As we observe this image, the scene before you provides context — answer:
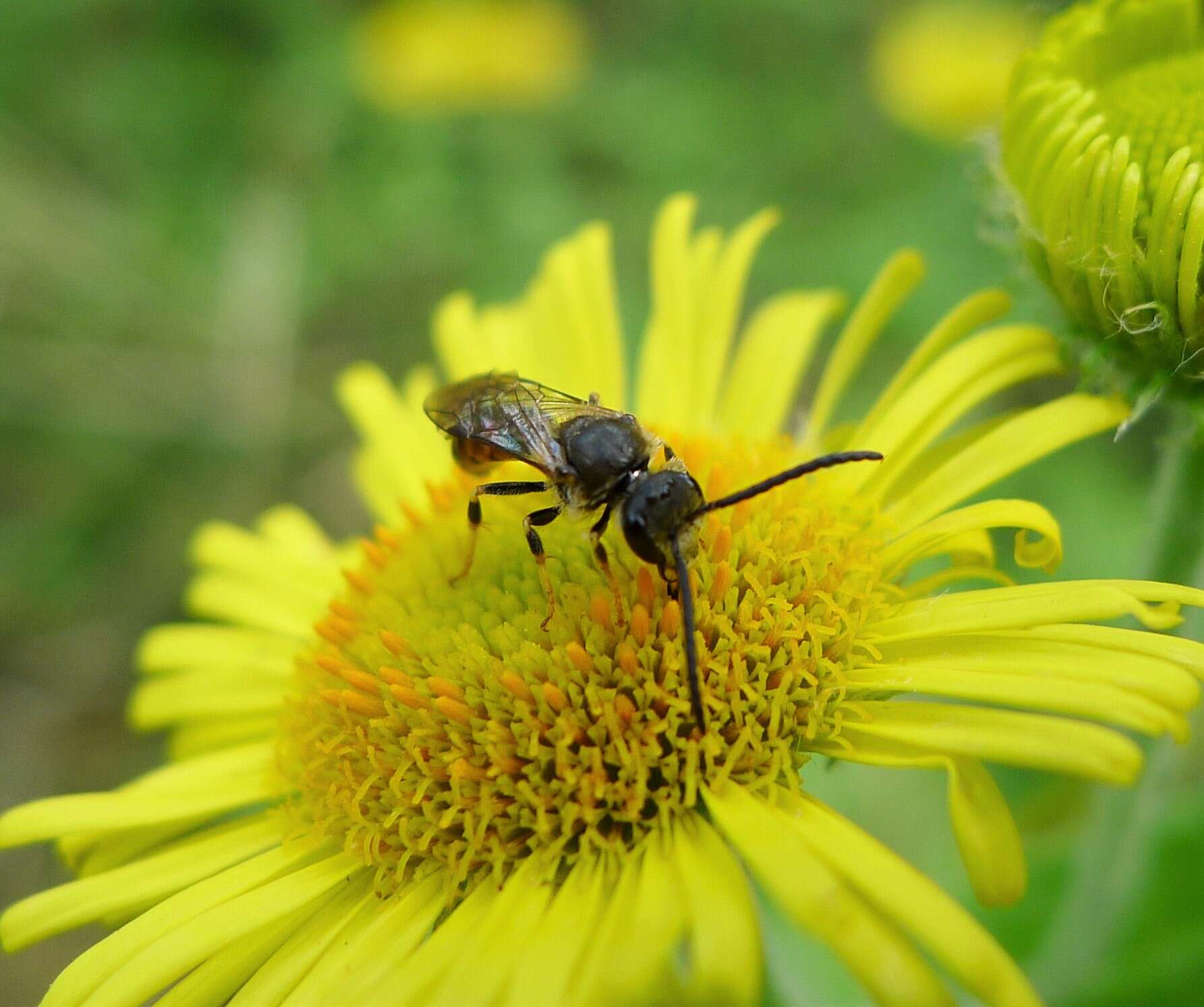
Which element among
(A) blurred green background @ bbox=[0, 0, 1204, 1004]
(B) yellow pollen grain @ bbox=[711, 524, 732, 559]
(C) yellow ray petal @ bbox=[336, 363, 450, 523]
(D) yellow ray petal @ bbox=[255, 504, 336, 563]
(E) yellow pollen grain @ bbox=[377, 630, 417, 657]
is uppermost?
(A) blurred green background @ bbox=[0, 0, 1204, 1004]

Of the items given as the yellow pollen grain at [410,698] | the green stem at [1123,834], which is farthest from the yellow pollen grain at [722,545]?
the green stem at [1123,834]

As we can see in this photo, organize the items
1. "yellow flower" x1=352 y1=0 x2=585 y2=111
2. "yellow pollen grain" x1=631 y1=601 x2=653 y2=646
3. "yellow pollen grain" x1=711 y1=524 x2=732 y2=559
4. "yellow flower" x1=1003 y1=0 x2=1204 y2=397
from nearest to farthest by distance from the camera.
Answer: "yellow flower" x1=1003 y1=0 x2=1204 y2=397
"yellow pollen grain" x1=631 y1=601 x2=653 y2=646
"yellow pollen grain" x1=711 y1=524 x2=732 y2=559
"yellow flower" x1=352 y1=0 x2=585 y2=111

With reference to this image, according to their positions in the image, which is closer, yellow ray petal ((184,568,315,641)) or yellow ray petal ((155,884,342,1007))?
yellow ray petal ((155,884,342,1007))

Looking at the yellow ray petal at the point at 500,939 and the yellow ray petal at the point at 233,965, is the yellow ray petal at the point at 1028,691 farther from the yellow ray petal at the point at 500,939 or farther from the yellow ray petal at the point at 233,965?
the yellow ray petal at the point at 233,965

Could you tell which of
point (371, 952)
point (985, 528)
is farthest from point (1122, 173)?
point (371, 952)

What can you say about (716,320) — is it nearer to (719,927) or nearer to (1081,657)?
(1081,657)

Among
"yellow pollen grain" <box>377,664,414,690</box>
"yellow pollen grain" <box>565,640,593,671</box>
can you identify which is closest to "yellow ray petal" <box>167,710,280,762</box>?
"yellow pollen grain" <box>377,664,414,690</box>

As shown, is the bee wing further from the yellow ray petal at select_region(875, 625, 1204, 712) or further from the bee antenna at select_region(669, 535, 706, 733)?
the yellow ray petal at select_region(875, 625, 1204, 712)

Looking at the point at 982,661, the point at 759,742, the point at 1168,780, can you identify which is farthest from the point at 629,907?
the point at 1168,780
